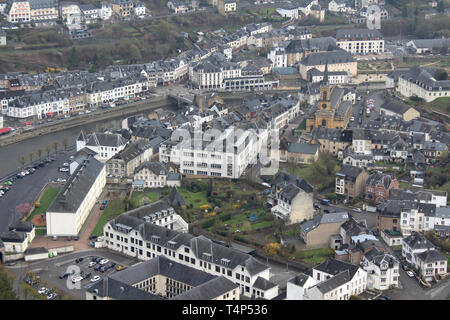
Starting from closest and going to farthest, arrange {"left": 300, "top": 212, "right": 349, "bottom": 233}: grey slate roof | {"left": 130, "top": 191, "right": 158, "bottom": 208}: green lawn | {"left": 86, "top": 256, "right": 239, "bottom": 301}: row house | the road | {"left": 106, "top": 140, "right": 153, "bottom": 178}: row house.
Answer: {"left": 86, "top": 256, "right": 239, "bottom": 301}: row house
{"left": 300, "top": 212, "right": 349, "bottom": 233}: grey slate roof
the road
{"left": 130, "top": 191, "right": 158, "bottom": 208}: green lawn
{"left": 106, "top": 140, "right": 153, "bottom": 178}: row house

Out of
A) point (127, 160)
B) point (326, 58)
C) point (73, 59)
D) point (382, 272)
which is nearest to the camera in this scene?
point (382, 272)


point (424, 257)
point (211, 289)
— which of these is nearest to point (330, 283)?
point (211, 289)

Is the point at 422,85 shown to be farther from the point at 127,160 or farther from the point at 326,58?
the point at 127,160

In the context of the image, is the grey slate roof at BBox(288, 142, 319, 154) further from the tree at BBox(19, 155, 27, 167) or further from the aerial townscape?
the tree at BBox(19, 155, 27, 167)

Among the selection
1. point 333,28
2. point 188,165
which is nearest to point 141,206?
point 188,165

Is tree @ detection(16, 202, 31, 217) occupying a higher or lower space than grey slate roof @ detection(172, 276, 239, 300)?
lower

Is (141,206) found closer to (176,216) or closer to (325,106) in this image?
(176,216)

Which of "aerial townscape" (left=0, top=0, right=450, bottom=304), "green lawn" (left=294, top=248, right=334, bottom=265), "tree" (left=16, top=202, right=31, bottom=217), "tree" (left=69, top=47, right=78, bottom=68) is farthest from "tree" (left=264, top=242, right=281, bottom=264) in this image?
"tree" (left=69, top=47, right=78, bottom=68)
